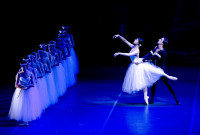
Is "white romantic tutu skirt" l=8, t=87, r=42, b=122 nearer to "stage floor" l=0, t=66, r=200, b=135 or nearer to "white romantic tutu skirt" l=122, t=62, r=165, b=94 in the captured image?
"stage floor" l=0, t=66, r=200, b=135

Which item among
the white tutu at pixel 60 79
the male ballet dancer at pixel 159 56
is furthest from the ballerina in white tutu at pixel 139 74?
the white tutu at pixel 60 79

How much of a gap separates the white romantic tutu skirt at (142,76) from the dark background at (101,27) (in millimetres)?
5044

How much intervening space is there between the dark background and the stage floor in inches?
110

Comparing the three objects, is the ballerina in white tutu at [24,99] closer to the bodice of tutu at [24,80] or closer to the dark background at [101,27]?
the bodice of tutu at [24,80]

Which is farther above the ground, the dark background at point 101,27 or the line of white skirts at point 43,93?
the dark background at point 101,27

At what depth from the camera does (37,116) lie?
775 centimetres

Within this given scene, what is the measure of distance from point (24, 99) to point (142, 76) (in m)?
2.47

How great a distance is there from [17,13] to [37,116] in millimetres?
6560

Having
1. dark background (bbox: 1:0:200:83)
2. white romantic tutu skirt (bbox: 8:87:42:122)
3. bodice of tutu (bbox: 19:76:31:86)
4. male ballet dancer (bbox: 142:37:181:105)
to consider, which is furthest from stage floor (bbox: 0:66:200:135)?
dark background (bbox: 1:0:200:83)

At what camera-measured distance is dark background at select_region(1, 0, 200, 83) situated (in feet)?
44.8

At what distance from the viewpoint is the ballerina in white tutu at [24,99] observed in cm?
741

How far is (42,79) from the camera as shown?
8.48 m

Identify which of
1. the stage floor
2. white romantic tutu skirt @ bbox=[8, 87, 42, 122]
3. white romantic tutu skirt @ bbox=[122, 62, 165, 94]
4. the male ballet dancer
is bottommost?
the stage floor

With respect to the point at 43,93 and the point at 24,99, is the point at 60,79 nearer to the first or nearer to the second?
the point at 43,93
